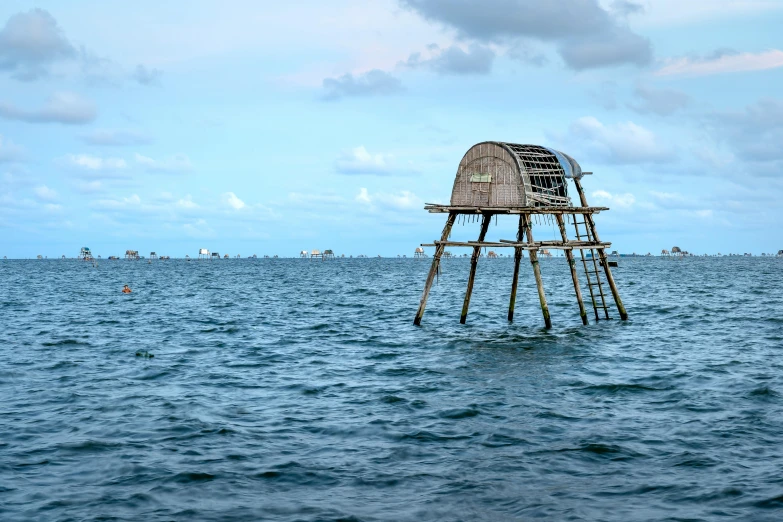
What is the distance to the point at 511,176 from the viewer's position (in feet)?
95.1

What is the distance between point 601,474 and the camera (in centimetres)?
1220

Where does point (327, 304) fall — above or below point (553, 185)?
below

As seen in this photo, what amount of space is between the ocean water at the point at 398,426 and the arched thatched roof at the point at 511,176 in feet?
18.4

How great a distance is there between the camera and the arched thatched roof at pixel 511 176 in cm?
2891

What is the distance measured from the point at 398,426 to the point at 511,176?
1593cm

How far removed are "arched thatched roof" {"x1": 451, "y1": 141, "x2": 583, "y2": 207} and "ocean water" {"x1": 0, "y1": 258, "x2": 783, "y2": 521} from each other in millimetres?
5613

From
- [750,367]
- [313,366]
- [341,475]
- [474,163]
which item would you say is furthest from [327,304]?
[341,475]

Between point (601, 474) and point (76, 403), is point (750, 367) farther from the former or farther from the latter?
point (76, 403)

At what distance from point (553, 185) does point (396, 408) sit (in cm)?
1653

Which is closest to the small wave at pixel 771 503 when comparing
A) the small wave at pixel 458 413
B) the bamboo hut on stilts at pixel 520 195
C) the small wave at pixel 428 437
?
the small wave at pixel 428 437

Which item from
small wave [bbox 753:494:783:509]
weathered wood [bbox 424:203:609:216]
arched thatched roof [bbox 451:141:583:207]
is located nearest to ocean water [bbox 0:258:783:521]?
small wave [bbox 753:494:783:509]

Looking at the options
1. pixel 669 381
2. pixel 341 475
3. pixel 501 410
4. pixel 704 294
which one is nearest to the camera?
pixel 341 475

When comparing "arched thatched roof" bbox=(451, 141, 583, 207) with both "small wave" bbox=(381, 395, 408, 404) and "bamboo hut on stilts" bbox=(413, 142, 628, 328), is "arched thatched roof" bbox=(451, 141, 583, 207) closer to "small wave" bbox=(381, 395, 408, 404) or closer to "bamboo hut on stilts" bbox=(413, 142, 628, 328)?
"bamboo hut on stilts" bbox=(413, 142, 628, 328)

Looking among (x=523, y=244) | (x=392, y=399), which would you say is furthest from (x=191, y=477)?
(x=523, y=244)
